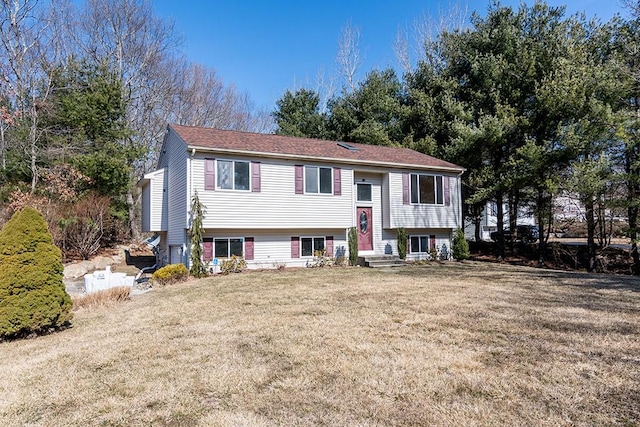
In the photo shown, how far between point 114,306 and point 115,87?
53.8ft

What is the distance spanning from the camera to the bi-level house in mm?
13570

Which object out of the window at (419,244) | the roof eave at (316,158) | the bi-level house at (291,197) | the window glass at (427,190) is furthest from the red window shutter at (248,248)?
the window glass at (427,190)

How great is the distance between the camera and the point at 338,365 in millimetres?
4258

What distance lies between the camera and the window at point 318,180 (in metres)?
15.2

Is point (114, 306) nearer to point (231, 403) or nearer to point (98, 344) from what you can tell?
point (98, 344)

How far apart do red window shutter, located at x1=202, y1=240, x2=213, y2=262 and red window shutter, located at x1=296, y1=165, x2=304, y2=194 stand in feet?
12.7

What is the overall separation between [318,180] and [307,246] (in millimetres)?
2768

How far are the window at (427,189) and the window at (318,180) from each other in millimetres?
4294

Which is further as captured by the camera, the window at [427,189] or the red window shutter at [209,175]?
the window at [427,189]

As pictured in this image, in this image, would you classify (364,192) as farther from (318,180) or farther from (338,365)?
(338,365)

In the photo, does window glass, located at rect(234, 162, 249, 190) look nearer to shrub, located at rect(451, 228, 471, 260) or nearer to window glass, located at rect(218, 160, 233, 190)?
window glass, located at rect(218, 160, 233, 190)

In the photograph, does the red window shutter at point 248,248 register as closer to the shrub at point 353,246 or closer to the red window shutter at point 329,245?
the red window shutter at point 329,245

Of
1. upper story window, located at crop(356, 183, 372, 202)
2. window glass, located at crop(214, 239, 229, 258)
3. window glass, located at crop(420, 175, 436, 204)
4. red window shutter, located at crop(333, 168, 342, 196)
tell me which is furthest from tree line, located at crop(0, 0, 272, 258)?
window glass, located at crop(420, 175, 436, 204)

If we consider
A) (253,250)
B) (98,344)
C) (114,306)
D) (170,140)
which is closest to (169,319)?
(98,344)
